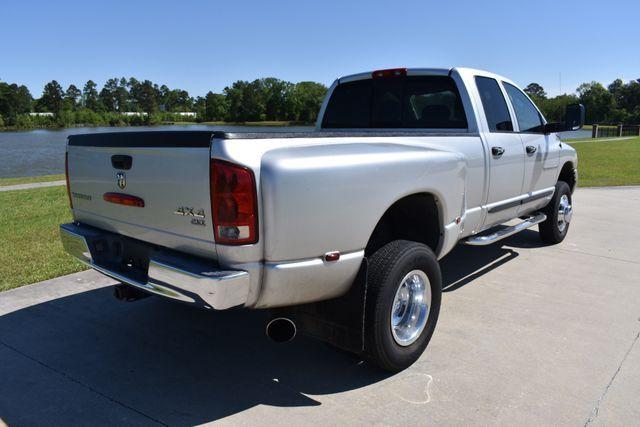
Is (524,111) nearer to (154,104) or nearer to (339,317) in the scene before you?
(339,317)

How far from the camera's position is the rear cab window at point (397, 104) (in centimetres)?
457

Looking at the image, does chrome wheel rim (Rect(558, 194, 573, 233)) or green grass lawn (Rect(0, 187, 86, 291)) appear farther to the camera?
chrome wheel rim (Rect(558, 194, 573, 233))

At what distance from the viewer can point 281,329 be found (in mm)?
2840

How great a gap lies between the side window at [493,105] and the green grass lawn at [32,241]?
4.38m

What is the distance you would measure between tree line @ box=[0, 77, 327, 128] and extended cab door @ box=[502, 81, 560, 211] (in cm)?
300

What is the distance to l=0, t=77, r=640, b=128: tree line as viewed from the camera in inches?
644

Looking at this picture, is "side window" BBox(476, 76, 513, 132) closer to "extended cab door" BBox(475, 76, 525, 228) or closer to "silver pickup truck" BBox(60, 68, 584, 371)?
"extended cab door" BBox(475, 76, 525, 228)

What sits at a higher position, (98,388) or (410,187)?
(410,187)

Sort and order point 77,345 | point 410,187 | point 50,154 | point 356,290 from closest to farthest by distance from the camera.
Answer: point 356,290, point 410,187, point 77,345, point 50,154

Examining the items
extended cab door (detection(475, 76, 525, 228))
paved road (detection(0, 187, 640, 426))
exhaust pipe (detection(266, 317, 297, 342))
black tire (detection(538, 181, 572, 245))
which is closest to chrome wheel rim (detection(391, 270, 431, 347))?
paved road (detection(0, 187, 640, 426))

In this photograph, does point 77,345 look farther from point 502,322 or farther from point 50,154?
point 50,154

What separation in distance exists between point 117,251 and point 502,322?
2.92 metres

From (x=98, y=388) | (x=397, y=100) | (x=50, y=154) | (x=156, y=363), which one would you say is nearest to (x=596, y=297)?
(x=397, y=100)

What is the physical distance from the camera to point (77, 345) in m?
3.60
